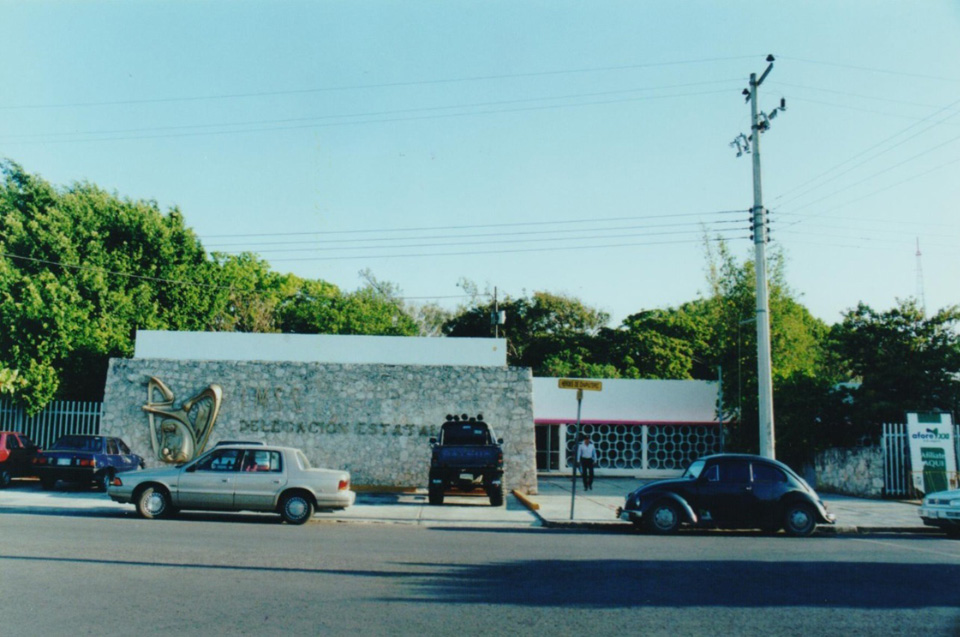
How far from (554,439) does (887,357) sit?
43.3 ft

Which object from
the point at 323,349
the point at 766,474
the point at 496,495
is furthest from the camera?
the point at 323,349

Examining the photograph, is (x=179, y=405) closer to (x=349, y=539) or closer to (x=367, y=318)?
(x=349, y=539)

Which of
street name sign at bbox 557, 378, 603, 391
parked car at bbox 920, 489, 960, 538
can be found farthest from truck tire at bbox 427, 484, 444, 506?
parked car at bbox 920, 489, 960, 538

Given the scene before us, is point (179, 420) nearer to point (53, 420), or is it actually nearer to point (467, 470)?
point (53, 420)

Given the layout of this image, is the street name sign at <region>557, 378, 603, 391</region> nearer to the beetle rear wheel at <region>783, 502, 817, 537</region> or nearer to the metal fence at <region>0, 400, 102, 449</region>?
the beetle rear wheel at <region>783, 502, 817, 537</region>

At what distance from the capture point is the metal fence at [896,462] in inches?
917

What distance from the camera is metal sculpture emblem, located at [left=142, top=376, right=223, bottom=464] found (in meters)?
23.7

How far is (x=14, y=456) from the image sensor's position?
72.5ft

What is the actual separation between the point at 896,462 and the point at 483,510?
503 inches

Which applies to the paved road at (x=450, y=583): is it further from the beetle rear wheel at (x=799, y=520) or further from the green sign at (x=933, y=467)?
the green sign at (x=933, y=467)

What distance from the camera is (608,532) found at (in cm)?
1557

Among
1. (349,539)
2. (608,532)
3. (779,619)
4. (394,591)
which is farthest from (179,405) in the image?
(779,619)

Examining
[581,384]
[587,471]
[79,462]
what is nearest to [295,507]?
[581,384]

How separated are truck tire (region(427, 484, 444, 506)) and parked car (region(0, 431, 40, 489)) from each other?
36.7 feet
